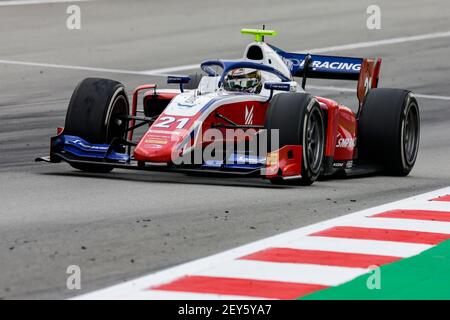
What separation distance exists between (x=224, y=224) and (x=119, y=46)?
592 inches

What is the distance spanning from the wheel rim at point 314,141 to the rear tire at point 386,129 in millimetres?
1028

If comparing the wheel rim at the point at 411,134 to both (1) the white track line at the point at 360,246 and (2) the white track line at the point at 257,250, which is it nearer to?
(2) the white track line at the point at 257,250

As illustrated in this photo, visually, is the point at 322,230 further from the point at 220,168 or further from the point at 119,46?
the point at 119,46

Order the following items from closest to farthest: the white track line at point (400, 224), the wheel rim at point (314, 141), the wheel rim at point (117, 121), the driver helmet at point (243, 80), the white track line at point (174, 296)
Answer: the white track line at point (174, 296), the white track line at point (400, 224), the wheel rim at point (314, 141), the wheel rim at point (117, 121), the driver helmet at point (243, 80)

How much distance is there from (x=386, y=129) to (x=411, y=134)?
584mm

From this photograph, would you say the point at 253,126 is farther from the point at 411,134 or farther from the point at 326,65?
the point at 411,134

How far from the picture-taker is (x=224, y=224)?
11.2 m

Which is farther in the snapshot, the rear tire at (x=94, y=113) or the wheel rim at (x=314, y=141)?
the rear tire at (x=94, y=113)

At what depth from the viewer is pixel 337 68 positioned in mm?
15492

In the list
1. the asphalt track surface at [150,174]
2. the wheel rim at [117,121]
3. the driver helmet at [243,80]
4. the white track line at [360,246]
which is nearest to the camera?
the asphalt track surface at [150,174]

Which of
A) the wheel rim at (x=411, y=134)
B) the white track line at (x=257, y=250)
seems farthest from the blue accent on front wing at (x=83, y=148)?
the wheel rim at (x=411, y=134)

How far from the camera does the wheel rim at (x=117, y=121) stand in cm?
1412

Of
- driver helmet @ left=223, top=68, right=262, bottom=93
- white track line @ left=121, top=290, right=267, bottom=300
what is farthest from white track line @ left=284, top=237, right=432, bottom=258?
driver helmet @ left=223, top=68, right=262, bottom=93
